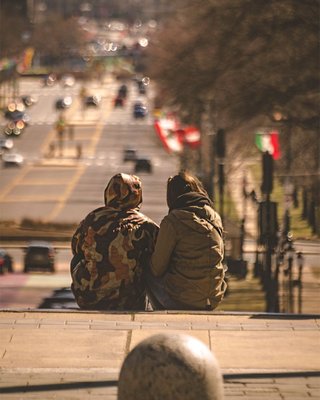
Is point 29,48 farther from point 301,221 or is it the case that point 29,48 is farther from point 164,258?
point 164,258

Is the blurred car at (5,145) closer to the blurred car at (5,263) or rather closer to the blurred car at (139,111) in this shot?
the blurred car at (139,111)

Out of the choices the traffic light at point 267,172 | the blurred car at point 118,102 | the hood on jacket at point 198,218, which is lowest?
the blurred car at point 118,102

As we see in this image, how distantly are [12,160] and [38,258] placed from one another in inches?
1770

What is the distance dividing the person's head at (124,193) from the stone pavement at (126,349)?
2.50 feet

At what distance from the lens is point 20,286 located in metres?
41.5

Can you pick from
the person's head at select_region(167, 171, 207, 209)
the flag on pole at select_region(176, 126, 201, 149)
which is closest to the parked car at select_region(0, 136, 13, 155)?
the flag on pole at select_region(176, 126, 201, 149)

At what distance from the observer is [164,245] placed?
37.8 feet

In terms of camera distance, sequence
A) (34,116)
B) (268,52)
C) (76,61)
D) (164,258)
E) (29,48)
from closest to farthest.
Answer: (164,258) → (268,52) → (34,116) → (29,48) → (76,61)

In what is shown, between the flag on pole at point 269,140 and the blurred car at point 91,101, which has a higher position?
the flag on pole at point 269,140

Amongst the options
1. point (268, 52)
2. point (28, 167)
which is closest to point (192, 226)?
point (268, 52)

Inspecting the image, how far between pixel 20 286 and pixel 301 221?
15.1 meters

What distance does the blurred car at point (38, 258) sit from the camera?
44750 millimetres

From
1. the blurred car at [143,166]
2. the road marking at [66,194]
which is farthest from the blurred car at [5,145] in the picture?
the blurred car at [143,166]

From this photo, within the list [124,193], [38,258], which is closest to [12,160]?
[38,258]
